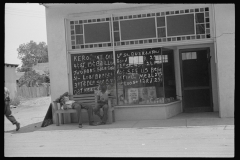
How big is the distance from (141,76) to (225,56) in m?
2.68

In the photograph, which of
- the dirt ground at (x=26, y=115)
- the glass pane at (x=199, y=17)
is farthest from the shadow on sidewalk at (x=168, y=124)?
the glass pane at (x=199, y=17)

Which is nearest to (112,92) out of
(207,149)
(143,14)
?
(143,14)

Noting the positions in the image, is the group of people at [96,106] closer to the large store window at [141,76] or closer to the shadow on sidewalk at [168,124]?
the shadow on sidewalk at [168,124]

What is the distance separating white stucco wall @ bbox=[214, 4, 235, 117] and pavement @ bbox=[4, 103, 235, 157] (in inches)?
20.8

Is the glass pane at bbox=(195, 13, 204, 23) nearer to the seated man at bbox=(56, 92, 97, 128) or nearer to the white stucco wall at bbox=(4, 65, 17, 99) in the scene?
the seated man at bbox=(56, 92, 97, 128)

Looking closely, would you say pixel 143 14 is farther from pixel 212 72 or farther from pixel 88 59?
pixel 212 72

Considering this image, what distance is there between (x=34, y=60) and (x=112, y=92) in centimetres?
4138

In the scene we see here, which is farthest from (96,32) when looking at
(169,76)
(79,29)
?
(169,76)

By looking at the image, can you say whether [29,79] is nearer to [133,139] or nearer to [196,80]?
[196,80]

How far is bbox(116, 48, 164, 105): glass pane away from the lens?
420 inches

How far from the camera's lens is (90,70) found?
1098cm

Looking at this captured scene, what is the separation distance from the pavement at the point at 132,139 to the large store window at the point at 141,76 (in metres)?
0.84

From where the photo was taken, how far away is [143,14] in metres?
10.6

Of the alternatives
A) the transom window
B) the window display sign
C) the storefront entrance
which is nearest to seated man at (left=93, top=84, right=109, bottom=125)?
the window display sign
